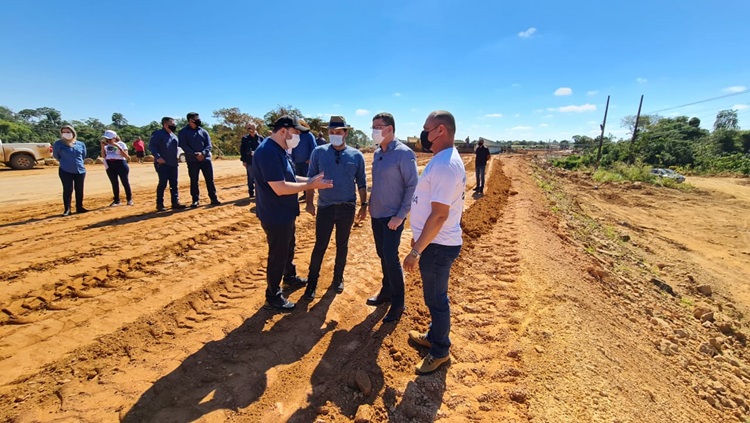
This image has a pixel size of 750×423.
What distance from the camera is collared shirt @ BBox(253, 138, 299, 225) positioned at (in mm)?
2850

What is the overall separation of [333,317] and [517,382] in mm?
1811

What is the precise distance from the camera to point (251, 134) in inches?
303

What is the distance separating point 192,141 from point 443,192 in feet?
21.2

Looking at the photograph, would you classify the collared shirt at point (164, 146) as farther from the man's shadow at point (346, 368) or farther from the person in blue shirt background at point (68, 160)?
the man's shadow at point (346, 368)

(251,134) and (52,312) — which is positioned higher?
(251,134)

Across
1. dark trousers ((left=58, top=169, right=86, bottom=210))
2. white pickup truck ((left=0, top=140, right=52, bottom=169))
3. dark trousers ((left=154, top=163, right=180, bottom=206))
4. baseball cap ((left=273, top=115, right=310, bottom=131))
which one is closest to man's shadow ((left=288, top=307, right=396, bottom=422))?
baseball cap ((left=273, top=115, right=310, bottom=131))

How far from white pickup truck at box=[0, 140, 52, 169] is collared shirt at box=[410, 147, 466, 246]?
18391 millimetres

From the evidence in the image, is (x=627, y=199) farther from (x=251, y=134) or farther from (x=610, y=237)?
(x=251, y=134)

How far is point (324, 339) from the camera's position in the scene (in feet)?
9.80

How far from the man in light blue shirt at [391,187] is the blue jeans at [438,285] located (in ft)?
2.06

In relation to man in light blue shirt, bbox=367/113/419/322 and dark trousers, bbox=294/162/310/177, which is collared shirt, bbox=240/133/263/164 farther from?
man in light blue shirt, bbox=367/113/419/322

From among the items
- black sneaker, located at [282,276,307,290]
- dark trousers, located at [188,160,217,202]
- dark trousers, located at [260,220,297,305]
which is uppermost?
dark trousers, located at [188,160,217,202]

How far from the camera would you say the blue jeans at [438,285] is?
2.31m

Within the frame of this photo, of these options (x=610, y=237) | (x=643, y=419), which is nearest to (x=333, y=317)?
(x=643, y=419)
